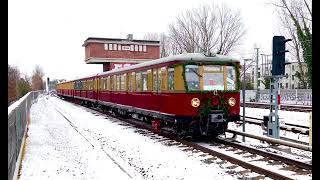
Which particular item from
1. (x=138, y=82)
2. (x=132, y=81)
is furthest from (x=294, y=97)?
(x=138, y=82)

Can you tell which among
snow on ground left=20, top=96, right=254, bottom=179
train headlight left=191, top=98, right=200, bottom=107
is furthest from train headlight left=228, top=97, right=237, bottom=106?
snow on ground left=20, top=96, right=254, bottom=179

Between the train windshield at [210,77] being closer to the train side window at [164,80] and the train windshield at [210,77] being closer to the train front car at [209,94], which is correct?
the train front car at [209,94]

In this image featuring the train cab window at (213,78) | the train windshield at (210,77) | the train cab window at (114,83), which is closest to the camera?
the train windshield at (210,77)

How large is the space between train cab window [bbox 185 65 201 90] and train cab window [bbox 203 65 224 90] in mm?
233

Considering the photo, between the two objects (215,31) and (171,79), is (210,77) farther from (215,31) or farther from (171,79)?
(215,31)

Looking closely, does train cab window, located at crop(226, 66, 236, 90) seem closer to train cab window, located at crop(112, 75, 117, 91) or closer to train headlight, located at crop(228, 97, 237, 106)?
train headlight, located at crop(228, 97, 237, 106)

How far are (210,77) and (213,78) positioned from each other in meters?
0.11

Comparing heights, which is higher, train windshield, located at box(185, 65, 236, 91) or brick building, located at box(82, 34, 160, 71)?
brick building, located at box(82, 34, 160, 71)

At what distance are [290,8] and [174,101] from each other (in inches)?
1027

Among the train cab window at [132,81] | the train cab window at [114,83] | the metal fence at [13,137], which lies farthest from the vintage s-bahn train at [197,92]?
the train cab window at [114,83]

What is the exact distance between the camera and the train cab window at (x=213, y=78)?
468 inches

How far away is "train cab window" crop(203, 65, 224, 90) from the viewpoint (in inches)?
468

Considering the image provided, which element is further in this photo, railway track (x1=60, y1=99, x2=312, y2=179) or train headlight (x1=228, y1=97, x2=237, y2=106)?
train headlight (x1=228, y1=97, x2=237, y2=106)
